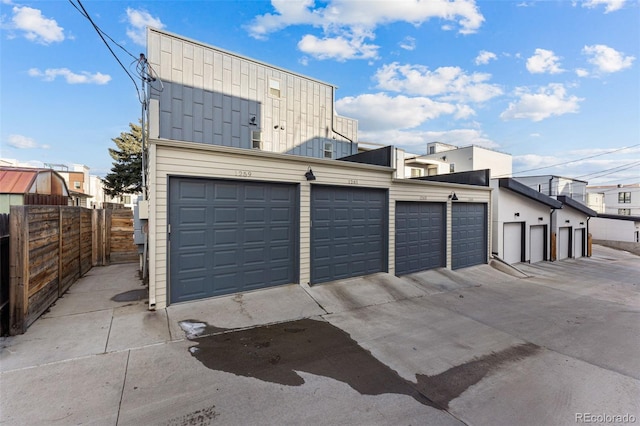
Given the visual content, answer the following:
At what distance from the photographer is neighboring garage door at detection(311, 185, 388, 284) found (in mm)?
6605

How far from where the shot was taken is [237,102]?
1006 cm

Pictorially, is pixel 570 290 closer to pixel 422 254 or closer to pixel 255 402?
pixel 422 254

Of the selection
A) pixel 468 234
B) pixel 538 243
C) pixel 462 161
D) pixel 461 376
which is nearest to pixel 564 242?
pixel 538 243

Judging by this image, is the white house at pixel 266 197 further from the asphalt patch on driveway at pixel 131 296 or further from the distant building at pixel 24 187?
the distant building at pixel 24 187

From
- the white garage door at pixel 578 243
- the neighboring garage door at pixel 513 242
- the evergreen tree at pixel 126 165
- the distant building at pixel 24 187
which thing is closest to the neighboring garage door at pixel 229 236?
the distant building at pixel 24 187

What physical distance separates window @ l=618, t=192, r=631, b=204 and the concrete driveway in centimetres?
4936

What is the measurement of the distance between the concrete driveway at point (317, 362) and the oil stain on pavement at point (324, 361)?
2 cm

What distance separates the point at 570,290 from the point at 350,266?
6900mm

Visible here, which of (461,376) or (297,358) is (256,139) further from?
(461,376)

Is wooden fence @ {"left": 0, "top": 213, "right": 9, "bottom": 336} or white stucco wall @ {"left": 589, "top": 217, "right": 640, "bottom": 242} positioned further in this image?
white stucco wall @ {"left": 589, "top": 217, "right": 640, "bottom": 242}

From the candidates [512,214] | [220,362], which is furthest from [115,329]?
[512,214]

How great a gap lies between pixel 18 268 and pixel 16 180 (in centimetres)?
871

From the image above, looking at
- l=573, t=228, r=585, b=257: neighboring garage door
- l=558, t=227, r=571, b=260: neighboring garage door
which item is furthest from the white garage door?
l=558, t=227, r=571, b=260: neighboring garage door

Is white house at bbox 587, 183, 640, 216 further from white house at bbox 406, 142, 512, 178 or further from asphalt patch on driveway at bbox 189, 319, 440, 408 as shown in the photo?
asphalt patch on driveway at bbox 189, 319, 440, 408
